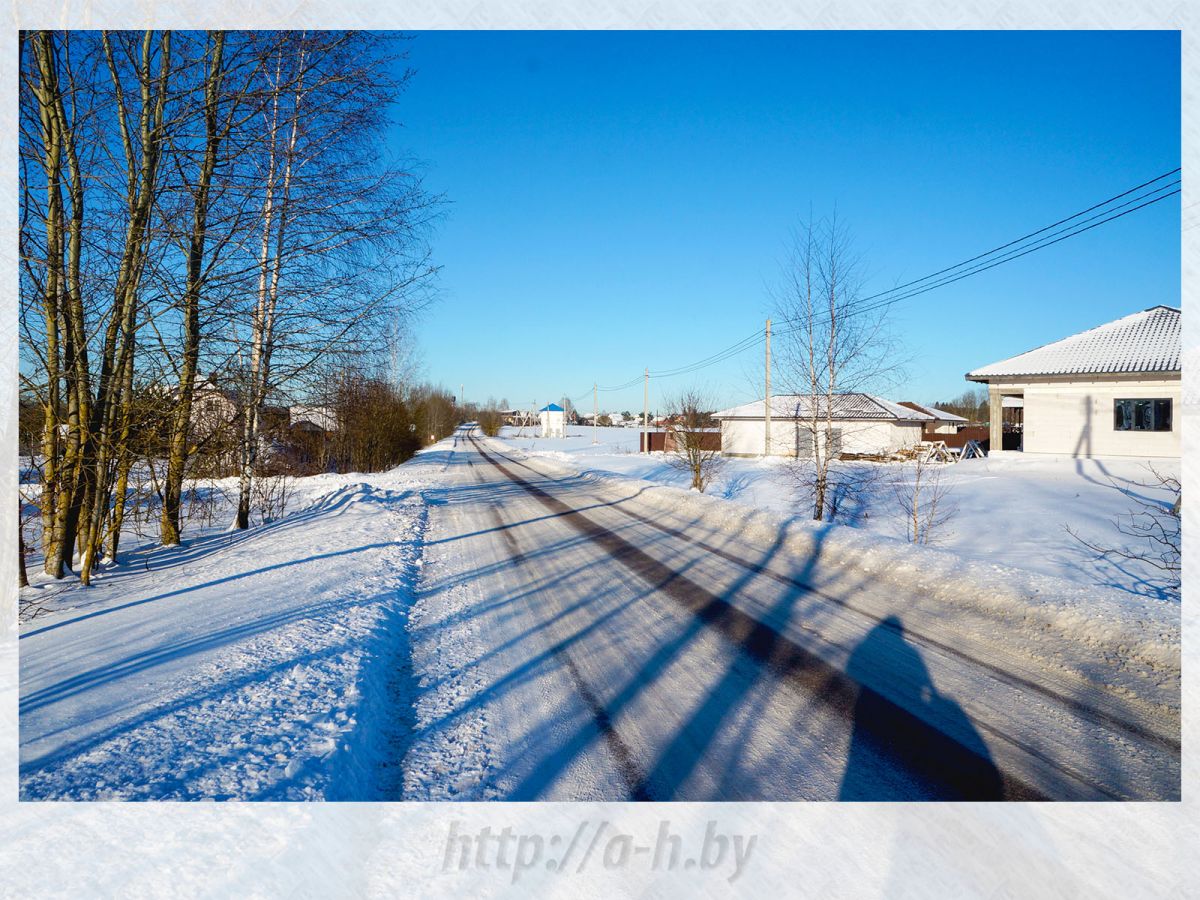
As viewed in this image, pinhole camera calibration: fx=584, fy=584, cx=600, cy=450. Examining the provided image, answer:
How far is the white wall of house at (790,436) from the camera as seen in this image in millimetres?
29141

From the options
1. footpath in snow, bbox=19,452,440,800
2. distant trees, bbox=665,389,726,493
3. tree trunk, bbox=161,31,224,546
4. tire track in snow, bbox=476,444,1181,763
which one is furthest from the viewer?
distant trees, bbox=665,389,726,493

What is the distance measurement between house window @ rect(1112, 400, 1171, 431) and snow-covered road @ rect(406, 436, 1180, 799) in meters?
18.8

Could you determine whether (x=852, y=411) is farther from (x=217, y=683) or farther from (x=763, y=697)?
(x=217, y=683)

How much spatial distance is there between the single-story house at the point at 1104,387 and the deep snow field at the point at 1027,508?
0.79 meters

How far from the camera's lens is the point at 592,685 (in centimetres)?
353

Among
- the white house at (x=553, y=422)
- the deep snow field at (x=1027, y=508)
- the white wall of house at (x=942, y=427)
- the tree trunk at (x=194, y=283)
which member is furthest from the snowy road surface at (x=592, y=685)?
the white house at (x=553, y=422)

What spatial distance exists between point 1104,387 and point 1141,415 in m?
1.29

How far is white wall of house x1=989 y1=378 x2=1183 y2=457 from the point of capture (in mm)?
18156

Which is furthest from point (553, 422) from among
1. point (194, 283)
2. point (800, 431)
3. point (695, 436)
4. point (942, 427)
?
point (194, 283)

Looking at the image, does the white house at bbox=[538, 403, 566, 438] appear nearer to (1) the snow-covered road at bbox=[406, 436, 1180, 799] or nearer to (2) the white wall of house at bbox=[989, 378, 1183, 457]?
(2) the white wall of house at bbox=[989, 378, 1183, 457]

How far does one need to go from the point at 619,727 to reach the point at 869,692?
1.49 m

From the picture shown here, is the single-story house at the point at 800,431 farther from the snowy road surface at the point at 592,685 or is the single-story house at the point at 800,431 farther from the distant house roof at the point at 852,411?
the snowy road surface at the point at 592,685

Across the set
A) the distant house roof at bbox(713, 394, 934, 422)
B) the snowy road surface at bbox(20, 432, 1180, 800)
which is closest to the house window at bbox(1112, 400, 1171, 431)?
the distant house roof at bbox(713, 394, 934, 422)

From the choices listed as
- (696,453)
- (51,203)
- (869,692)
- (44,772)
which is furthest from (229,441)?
(696,453)
